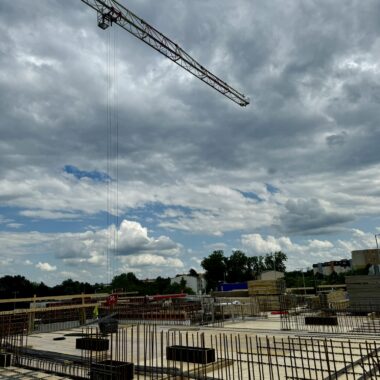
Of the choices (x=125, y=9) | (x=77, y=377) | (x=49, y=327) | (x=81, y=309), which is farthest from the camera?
(x=125, y=9)

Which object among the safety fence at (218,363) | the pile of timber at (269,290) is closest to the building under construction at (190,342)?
the safety fence at (218,363)

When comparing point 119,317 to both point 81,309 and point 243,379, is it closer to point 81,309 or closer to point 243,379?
point 81,309

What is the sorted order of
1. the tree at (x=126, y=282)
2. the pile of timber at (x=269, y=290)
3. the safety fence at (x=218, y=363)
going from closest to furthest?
the safety fence at (x=218, y=363)
the pile of timber at (x=269, y=290)
the tree at (x=126, y=282)

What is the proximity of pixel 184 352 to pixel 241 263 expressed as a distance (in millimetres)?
115594

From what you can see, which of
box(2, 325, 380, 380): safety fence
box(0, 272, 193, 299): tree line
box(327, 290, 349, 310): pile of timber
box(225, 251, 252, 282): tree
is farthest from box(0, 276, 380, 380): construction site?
box(225, 251, 252, 282): tree

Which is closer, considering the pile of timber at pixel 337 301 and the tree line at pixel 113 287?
the pile of timber at pixel 337 301

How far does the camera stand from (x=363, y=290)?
1272 inches

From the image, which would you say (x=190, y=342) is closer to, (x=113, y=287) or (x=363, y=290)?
(x=363, y=290)

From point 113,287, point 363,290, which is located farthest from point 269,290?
point 113,287

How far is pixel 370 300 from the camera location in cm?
3164

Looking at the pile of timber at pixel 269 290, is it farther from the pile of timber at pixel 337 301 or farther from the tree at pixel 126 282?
the tree at pixel 126 282

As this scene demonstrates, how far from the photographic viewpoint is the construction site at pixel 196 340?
1176 centimetres

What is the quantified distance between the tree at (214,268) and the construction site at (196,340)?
8266 cm

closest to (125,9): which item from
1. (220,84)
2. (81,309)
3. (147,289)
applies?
(220,84)
